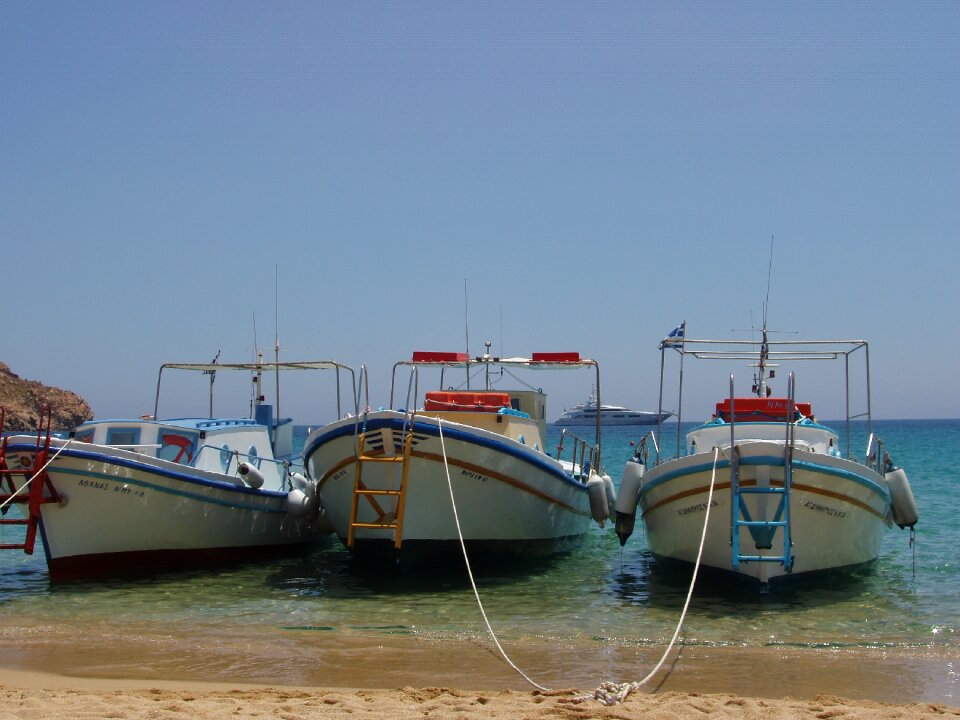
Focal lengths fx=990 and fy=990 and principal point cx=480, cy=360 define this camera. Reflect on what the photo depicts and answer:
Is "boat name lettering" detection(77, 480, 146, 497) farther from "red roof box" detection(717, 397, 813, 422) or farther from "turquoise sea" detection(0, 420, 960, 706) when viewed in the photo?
"red roof box" detection(717, 397, 813, 422)

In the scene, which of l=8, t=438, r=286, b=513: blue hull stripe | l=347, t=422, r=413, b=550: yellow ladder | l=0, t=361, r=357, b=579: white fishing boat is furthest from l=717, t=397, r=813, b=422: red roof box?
l=8, t=438, r=286, b=513: blue hull stripe

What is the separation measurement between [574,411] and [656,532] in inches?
4493

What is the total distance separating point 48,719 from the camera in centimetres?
698

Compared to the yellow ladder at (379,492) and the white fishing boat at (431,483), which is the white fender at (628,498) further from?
the yellow ladder at (379,492)

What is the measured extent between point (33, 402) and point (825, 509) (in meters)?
94.7

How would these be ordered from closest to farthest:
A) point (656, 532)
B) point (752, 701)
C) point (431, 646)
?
point (752, 701), point (431, 646), point (656, 532)

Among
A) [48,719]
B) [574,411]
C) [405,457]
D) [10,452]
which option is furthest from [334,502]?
[574,411]

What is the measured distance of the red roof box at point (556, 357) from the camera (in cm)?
1605

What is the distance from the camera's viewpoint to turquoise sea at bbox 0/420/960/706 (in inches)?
351

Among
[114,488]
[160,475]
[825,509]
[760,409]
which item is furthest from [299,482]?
[825,509]

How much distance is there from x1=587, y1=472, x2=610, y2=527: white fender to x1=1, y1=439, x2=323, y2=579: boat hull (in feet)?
18.1

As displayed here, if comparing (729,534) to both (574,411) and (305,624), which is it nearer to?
(305,624)

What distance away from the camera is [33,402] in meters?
94.4

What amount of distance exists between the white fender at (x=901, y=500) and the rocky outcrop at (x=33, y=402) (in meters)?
83.0
